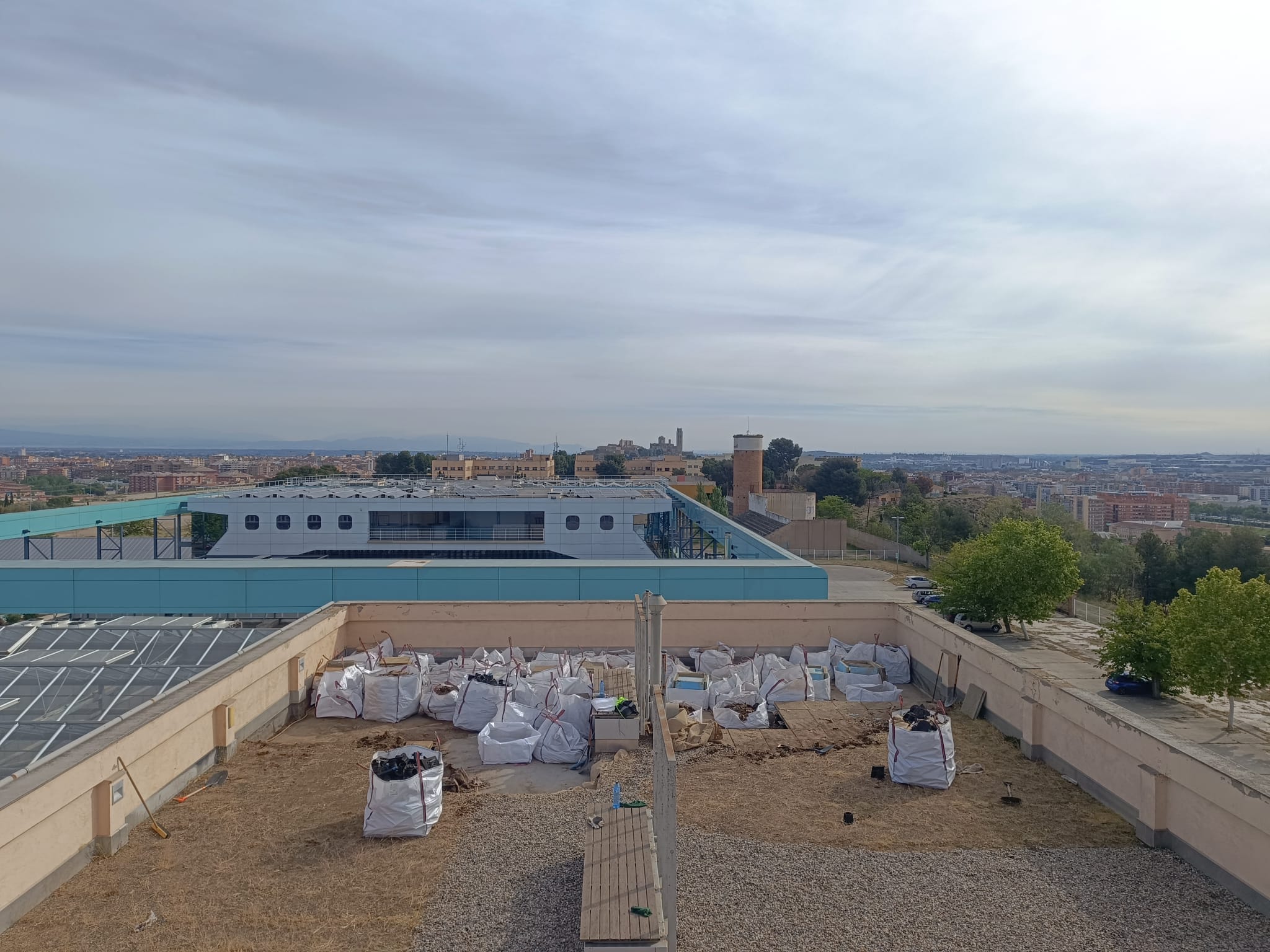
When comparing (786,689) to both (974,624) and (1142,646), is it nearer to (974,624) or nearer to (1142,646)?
(1142,646)

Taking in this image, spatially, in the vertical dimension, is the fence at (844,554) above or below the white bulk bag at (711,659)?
below

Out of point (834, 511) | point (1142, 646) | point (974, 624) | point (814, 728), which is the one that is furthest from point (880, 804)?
point (834, 511)

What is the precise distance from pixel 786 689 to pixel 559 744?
4194 mm

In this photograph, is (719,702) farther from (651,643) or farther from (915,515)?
(915,515)

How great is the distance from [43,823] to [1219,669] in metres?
21.2

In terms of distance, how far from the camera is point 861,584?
4762 centimetres

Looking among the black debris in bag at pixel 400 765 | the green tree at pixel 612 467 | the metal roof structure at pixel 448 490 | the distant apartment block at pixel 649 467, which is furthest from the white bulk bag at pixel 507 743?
the green tree at pixel 612 467

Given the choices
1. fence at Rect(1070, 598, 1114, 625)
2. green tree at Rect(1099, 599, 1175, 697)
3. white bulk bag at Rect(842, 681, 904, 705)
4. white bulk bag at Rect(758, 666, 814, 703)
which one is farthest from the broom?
fence at Rect(1070, 598, 1114, 625)

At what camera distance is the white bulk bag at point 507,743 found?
10625mm

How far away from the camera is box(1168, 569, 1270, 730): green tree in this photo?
17.8 metres

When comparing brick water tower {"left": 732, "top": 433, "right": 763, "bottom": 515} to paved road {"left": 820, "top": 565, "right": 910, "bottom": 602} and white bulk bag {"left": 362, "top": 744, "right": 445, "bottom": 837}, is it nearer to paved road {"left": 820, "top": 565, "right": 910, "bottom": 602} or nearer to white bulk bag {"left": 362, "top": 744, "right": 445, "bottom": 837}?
paved road {"left": 820, "top": 565, "right": 910, "bottom": 602}

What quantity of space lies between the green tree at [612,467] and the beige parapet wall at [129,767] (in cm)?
10451

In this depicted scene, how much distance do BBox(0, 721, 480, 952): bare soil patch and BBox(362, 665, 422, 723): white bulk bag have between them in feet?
7.59

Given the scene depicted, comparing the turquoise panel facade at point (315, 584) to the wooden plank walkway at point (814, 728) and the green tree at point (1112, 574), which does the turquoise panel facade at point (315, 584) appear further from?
the green tree at point (1112, 574)
